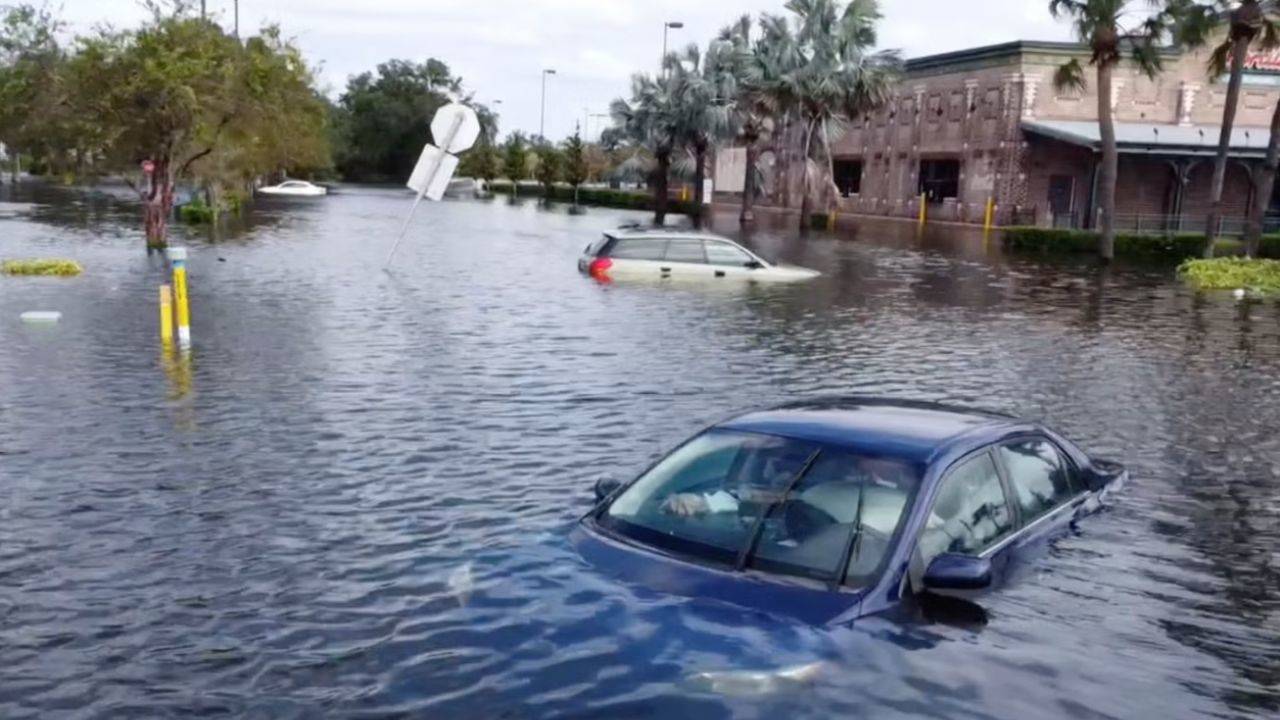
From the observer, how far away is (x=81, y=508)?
8.63m

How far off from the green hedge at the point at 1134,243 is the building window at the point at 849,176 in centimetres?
3037

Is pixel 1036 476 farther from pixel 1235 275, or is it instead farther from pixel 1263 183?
pixel 1263 183

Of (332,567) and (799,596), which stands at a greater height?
(799,596)

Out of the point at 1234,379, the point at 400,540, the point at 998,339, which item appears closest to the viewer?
the point at 400,540

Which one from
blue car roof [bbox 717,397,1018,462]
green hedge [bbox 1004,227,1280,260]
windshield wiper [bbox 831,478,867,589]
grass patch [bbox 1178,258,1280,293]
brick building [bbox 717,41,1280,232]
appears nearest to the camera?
windshield wiper [bbox 831,478,867,589]

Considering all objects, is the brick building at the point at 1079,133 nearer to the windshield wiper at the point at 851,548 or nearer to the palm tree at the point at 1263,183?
the palm tree at the point at 1263,183

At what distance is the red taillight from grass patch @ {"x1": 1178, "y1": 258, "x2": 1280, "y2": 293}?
549 inches

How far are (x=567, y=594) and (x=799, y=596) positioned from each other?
4.34 feet

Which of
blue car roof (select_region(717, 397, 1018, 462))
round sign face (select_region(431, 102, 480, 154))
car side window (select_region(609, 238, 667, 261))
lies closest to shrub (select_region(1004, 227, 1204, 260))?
car side window (select_region(609, 238, 667, 261))

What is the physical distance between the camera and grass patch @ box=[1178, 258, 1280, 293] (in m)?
29.2

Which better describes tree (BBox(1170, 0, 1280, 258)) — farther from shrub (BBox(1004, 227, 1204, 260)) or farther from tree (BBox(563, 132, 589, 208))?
tree (BBox(563, 132, 589, 208))

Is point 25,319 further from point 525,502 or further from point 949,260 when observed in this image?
point 949,260

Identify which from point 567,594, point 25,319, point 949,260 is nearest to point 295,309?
point 25,319

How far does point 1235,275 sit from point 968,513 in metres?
26.6
